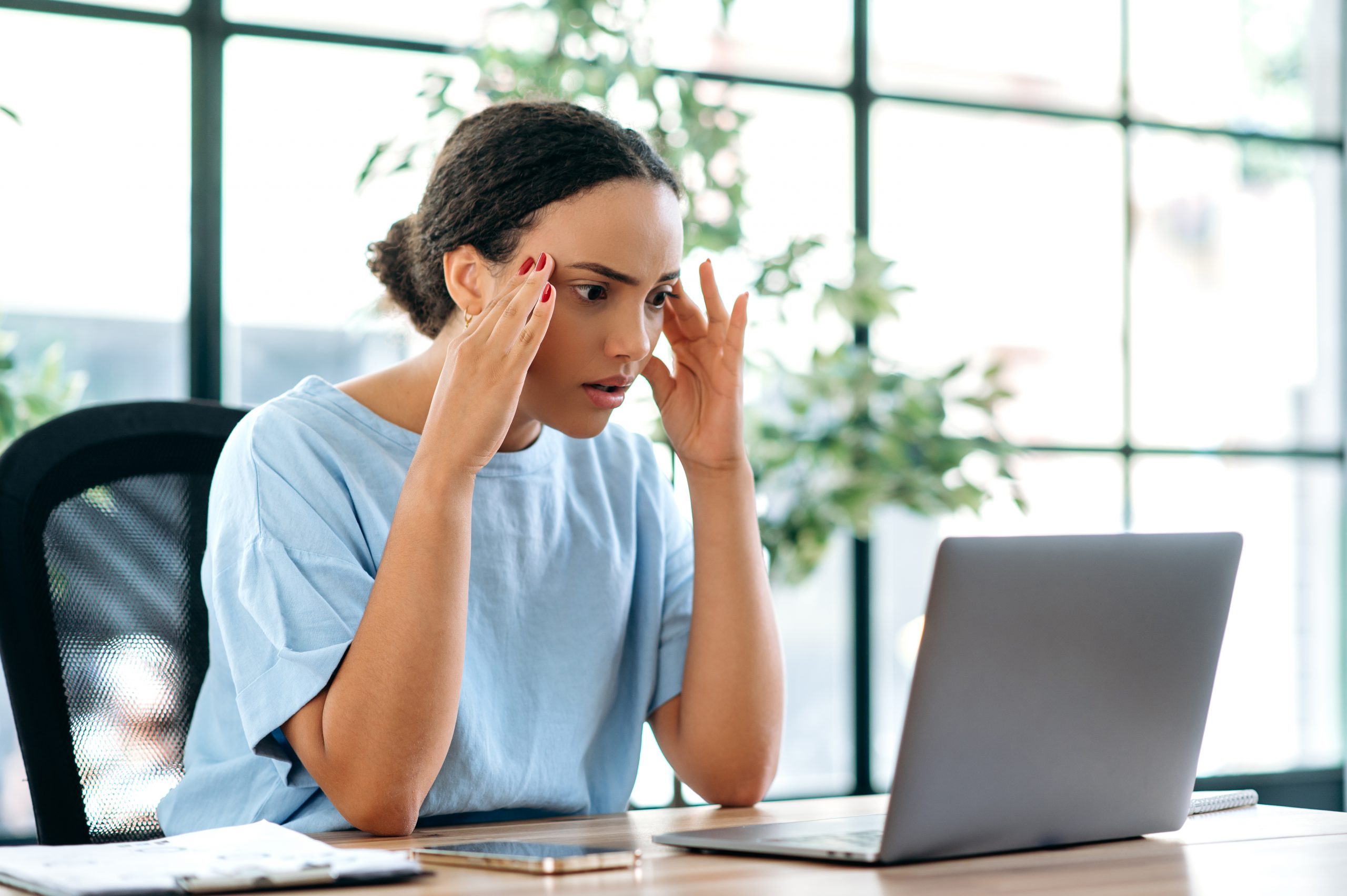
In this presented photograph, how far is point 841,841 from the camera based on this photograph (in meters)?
0.91

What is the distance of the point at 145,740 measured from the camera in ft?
4.18

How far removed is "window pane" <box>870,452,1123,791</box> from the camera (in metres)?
3.08

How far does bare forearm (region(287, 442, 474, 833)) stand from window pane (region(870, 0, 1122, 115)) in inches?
89.2

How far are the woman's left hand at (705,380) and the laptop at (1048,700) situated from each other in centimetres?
55

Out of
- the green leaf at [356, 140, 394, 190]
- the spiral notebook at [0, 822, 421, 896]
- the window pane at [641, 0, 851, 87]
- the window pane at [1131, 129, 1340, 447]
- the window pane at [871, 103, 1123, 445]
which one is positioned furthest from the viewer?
the window pane at [1131, 129, 1340, 447]

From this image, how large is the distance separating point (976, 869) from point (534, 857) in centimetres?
28

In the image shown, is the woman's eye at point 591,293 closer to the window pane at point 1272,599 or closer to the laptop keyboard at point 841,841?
the laptop keyboard at point 841,841

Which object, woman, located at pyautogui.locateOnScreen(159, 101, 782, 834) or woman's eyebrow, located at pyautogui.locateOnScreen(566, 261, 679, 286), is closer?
woman, located at pyautogui.locateOnScreen(159, 101, 782, 834)

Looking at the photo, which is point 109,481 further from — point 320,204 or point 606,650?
point 320,204

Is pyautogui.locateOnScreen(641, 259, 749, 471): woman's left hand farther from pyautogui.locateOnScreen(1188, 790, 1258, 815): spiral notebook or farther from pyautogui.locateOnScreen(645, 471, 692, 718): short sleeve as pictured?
pyautogui.locateOnScreen(1188, 790, 1258, 815): spiral notebook

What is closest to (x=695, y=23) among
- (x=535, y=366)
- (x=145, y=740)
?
(x=535, y=366)

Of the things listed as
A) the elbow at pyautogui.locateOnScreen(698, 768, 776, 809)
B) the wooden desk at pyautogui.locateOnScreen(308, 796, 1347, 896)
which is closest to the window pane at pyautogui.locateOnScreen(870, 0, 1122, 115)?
the elbow at pyautogui.locateOnScreen(698, 768, 776, 809)

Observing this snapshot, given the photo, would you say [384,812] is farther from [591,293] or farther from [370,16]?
[370,16]

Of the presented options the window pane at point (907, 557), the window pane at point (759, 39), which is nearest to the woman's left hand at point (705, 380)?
the window pane at point (759, 39)
